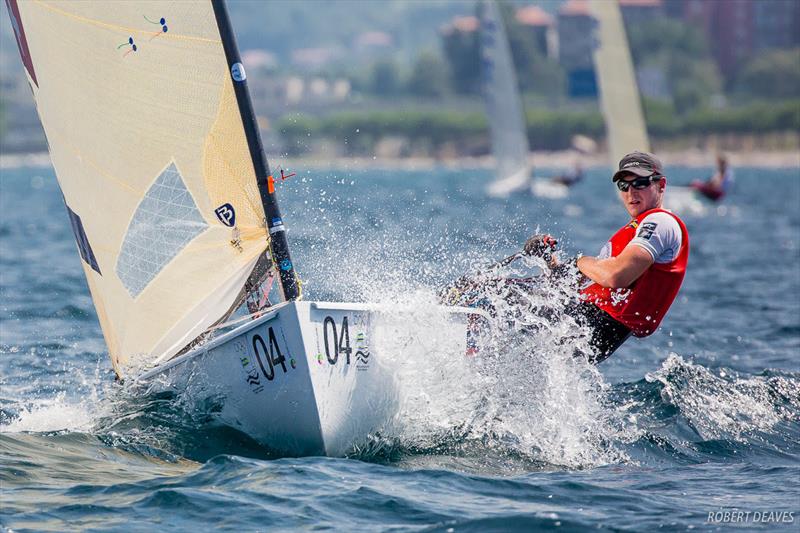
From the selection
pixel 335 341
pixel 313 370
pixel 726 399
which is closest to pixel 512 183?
pixel 726 399

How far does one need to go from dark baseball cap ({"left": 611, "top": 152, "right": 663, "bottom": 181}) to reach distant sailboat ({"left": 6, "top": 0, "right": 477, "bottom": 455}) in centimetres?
110

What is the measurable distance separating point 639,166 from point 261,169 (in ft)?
6.35

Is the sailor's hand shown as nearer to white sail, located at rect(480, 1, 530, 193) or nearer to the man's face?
the man's face

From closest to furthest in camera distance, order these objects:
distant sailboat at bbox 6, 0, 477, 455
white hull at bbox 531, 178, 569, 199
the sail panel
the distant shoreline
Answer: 1. distant sailboat at bbox 6, 0, 477, 455
2. the sail panel
3. white hull at bbox 531, 178, 569, 199
4. the distant shoreline

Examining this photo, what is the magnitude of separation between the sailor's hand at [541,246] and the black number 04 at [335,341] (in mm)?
1189

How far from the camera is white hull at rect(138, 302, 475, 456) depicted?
5465 mm

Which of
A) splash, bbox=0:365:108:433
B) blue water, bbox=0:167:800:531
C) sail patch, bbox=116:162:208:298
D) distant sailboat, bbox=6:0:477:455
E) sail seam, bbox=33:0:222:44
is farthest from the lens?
splash, bbox=0:365:108:433

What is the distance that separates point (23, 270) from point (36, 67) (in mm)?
7805

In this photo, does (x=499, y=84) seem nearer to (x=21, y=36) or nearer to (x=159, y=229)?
(x=21, y=36)

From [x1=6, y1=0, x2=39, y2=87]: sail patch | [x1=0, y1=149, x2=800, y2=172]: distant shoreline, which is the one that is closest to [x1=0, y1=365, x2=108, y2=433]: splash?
[x1=6, y1=0, x2=39, y2=87]: sail patch

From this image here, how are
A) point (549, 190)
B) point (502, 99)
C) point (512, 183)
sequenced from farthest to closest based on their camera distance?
point (549, 190) < point (512, 183) < point (502, 99)

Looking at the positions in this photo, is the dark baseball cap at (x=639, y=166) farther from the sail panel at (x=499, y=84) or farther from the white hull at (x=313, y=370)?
the sail panel at (x=499, y=84)

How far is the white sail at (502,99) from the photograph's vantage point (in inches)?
1289

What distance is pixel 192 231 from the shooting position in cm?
633
